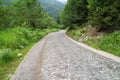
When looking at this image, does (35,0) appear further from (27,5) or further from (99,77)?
(99,77)

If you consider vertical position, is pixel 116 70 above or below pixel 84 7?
below

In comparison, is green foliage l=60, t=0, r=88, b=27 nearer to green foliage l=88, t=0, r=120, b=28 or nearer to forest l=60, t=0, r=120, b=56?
forest l=60, t=0, r=120, b=56

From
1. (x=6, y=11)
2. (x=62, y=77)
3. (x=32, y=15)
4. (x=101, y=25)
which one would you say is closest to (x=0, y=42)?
(x=6, y=11)

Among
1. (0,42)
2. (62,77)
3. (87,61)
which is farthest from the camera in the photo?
(0,42)

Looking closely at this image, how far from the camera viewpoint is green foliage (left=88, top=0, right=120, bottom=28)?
62.1 ft

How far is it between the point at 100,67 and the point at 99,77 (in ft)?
5.59

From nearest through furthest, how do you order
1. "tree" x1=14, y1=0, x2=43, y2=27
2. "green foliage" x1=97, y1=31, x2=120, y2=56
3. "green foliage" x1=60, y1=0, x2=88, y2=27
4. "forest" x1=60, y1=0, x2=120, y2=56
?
"green foliage" x1=97, y1=31, x2=120, y2=56 < "forest" x1=60, y1=0, x2=120, y2=56 < "green foliage" x1=60, y1=0, x2=88, y2=27 < "tree" x1=14, y1=0, x2=43, y2=27

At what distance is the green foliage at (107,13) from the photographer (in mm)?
18922

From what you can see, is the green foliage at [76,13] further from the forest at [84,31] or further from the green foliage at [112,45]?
the green foliage at [112,45]

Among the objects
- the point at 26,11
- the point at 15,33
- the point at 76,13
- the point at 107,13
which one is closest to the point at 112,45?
the point at 107,13

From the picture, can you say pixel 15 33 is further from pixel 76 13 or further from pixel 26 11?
pixel 26 11

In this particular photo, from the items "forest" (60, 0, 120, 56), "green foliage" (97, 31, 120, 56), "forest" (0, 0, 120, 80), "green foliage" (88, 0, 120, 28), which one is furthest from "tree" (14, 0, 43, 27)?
"green foliage" (97, 31, 120, 56)

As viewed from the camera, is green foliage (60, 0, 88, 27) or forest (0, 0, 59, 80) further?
green foliage (60, 0, 88, 27)

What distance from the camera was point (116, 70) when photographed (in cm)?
930
